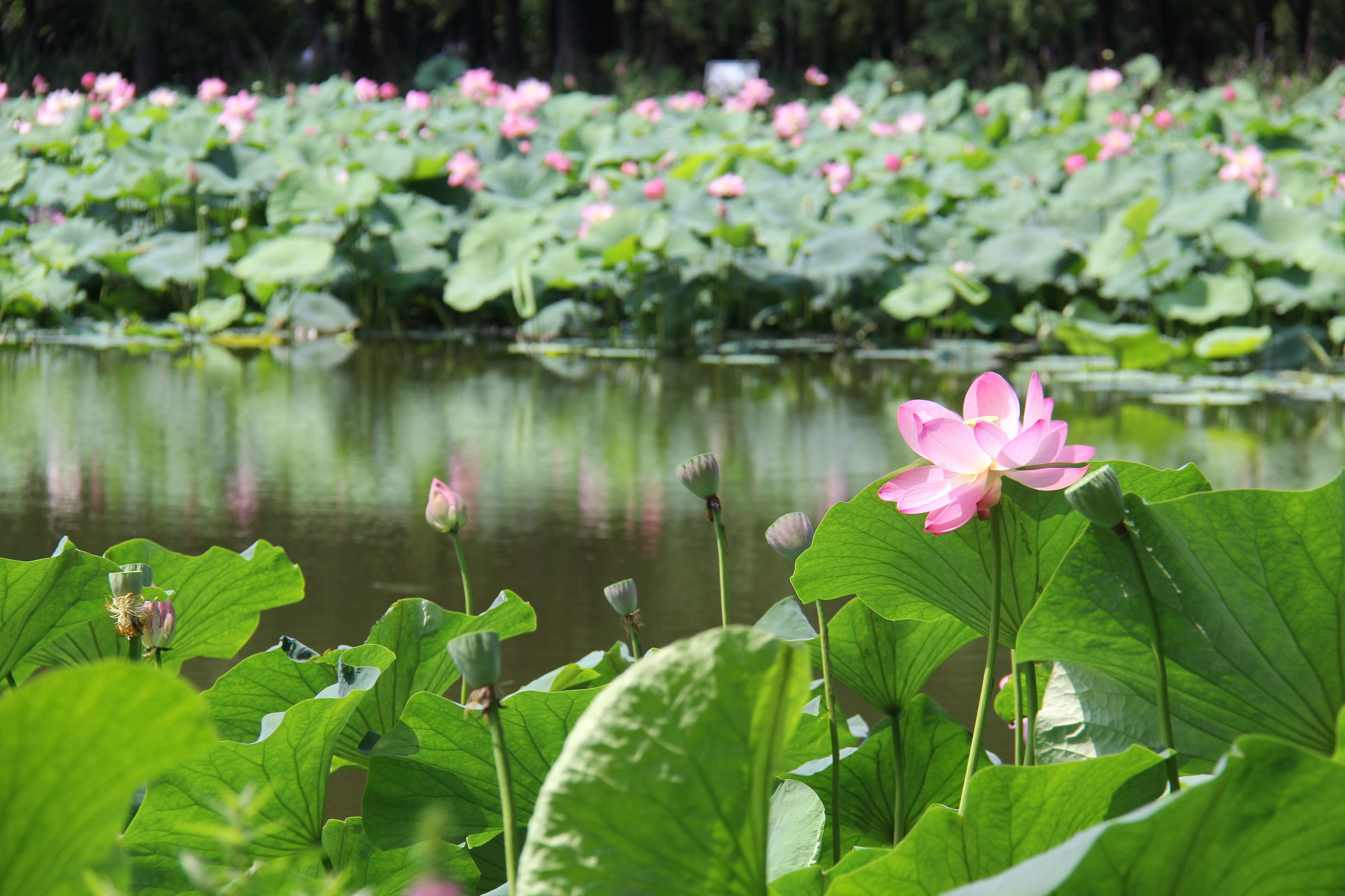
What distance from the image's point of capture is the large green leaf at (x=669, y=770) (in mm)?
360

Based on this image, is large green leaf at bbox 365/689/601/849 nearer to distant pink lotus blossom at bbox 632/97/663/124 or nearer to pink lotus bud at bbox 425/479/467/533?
pink lotus bud at bbox 425/479/467/533

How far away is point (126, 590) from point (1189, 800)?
418 mm

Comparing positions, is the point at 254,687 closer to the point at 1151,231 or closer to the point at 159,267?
the point at 1151,231

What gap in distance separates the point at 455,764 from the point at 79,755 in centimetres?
32

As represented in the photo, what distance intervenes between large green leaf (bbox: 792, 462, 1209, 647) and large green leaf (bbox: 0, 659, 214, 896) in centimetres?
36

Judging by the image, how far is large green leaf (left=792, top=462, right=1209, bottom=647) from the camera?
607mm

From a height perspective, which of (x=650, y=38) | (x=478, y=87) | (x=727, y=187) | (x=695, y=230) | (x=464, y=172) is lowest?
(x=695, y=230)

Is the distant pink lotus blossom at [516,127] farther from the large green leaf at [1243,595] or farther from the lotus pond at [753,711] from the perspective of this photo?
the large green leaf at [1243,595]

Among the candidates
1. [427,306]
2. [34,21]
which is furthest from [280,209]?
[34,21]

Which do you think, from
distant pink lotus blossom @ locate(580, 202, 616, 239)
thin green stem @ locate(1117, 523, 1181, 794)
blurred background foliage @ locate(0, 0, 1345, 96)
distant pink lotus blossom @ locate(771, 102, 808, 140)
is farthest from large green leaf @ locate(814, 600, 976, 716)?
blurred background foliage @ locate(0, 0, 1345, 96)

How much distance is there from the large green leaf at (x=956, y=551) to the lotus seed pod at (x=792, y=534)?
0.4 inches

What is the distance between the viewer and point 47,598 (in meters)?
0.64

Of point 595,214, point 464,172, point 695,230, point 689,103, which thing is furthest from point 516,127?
point 695,230

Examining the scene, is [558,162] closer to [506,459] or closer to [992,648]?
[506,459]
